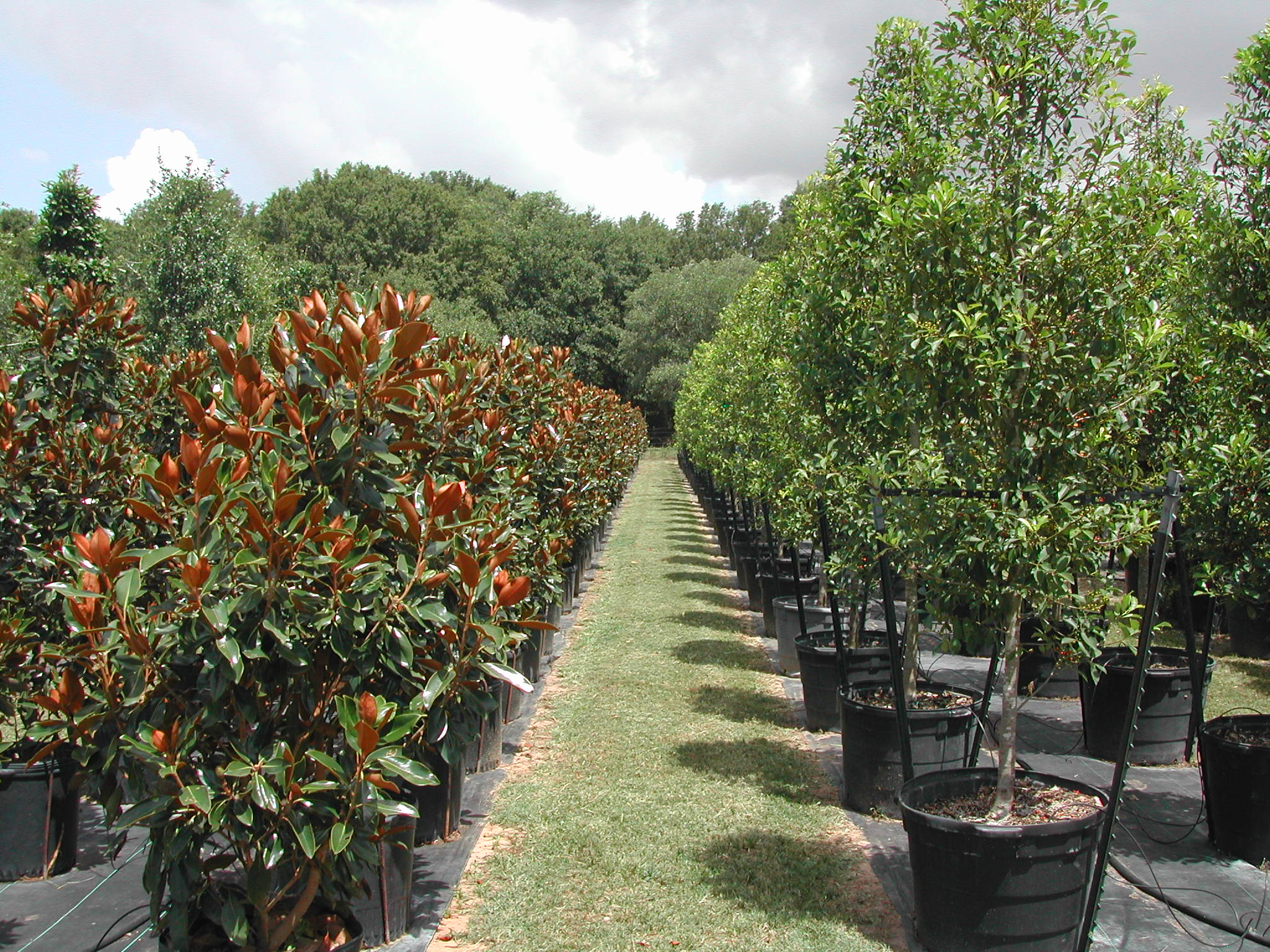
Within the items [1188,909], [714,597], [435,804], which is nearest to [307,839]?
[435,804]

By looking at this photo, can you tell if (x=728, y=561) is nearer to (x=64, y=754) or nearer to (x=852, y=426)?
(x=852, y=426)

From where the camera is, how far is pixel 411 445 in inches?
140

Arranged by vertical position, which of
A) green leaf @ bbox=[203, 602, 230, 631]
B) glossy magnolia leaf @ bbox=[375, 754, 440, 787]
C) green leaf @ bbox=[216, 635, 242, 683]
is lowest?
glossy magnolia leaf @ bbox=[375, 754, 440, 787]

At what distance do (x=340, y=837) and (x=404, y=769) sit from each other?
261 millimetres

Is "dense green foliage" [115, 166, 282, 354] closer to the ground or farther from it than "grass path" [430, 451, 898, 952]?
farther from it

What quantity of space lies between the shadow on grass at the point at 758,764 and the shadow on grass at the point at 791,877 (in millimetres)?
677

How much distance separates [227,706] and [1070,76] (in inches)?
164

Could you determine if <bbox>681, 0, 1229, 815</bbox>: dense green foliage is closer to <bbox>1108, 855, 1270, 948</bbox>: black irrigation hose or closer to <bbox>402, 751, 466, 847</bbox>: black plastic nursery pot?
<bbox>1108, 855, 1270, 948</bbox>: black irrigation hose

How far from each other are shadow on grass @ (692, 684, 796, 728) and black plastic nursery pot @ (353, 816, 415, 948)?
148 inches

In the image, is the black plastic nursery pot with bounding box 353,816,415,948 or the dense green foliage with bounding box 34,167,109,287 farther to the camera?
the dense green foliage with bounding box 34,167,109,287

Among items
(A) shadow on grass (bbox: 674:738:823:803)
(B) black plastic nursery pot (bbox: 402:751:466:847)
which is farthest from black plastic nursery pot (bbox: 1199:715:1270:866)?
(B) black plastic nursery pot (bbox: 402:751:466:847)

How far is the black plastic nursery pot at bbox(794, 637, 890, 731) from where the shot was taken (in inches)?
265

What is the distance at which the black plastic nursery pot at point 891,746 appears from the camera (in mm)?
5316

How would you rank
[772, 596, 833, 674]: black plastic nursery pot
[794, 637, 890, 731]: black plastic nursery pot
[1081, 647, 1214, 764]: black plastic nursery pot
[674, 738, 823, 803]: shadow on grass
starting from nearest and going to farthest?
[674, 738, 823, 803]: shadow on grass, [1081, 647, 1214, 764]: black plastic nursery pot, [794, 637, 890, 731]: black plastic nursery pot, [772, 596, 833, 674]: black plastic nursery pot
